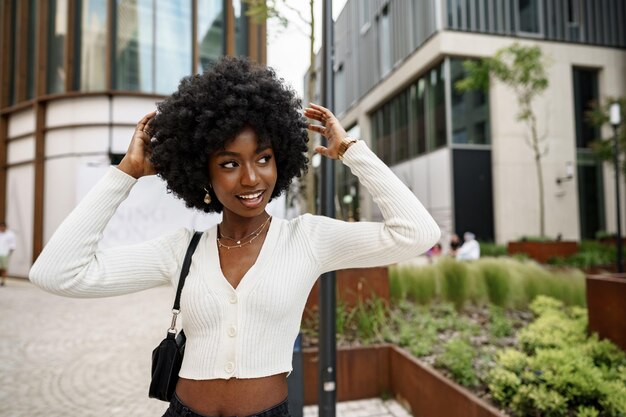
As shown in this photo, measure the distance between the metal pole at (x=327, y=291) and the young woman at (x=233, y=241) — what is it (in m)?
1.30

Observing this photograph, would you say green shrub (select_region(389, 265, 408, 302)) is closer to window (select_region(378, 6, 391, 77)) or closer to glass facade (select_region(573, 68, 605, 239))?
glass facade (select_region(573, 68, 605, 239))

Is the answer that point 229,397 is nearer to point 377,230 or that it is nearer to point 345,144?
point 377,230

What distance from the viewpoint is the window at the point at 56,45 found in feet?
43.4

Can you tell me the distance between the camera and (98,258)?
148cm

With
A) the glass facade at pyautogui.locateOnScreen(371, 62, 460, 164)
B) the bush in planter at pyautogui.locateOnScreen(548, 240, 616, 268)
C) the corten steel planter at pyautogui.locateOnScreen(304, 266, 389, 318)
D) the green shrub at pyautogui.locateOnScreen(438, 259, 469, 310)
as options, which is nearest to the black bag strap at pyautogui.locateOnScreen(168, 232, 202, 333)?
the corten steel planter at pyautogui.locateOnScreen(304, 266, 389, 318)

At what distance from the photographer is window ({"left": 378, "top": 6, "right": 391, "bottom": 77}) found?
71.8 ft

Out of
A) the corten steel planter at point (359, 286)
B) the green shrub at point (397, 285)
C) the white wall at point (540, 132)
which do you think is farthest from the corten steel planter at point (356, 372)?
the white wall at point (540, 132)

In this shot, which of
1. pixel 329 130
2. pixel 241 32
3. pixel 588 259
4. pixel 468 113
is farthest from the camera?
pixel 468 113

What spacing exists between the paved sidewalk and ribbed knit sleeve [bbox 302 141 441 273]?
9.17 ft

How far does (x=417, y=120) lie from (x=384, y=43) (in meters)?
5.16

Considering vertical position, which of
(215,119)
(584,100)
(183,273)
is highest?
(584,100)

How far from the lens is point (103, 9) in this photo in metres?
12.9

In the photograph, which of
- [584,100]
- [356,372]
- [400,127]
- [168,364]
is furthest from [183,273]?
[584,100]

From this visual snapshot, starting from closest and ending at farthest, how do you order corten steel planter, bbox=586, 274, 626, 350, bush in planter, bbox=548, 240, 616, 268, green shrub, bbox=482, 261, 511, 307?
corten steel planter, bbox=586, 274, 626, 350 < green shrub, bbox=482, 261, 511, 307 < bush in planter, bbox=548, 240, 616, 268
